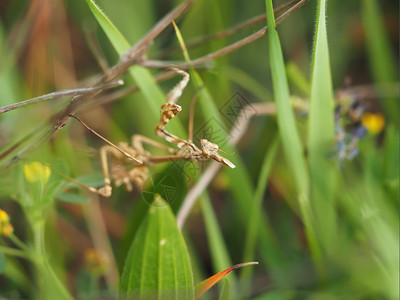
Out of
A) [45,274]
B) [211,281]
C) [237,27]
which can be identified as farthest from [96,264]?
[237,27]

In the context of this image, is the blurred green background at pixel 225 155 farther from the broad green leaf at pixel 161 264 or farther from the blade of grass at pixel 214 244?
the broad green leaf at pixel 161 264

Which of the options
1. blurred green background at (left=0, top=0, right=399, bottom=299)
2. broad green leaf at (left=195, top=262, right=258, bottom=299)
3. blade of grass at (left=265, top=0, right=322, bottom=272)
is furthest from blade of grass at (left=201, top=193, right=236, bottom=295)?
broad green leaf at (left=195, top=262, right=258, bottom=299)

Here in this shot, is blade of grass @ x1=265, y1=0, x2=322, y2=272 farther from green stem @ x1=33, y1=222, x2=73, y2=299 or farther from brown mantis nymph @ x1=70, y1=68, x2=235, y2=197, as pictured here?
green stem @ x1=33, y1=222, x2=73, y2=299

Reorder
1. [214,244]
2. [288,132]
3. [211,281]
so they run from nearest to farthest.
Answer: [211,281], [288,132], [214,244]

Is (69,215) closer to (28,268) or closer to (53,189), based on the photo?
(28,268)

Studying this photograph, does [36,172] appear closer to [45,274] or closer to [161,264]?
[45,274]

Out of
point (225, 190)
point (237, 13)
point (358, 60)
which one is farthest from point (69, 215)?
point (358, 60)
